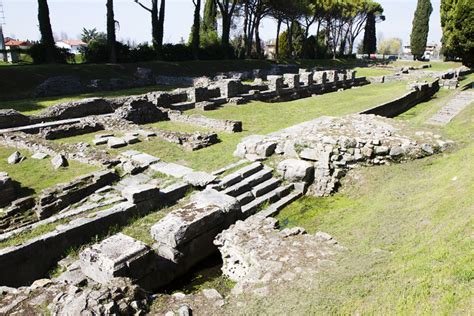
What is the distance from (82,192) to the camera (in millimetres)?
8164

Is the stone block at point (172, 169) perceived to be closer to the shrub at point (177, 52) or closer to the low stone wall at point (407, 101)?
the low stone wall at point (407, 101)

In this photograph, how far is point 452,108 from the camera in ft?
58.9

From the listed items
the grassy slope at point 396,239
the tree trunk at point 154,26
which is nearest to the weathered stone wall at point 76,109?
the grassy slope at point 396,239

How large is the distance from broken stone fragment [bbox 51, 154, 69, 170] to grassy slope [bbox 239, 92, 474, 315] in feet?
20.8

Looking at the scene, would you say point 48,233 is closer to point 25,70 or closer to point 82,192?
point 82,192

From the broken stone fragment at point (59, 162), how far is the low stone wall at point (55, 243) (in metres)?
3.72

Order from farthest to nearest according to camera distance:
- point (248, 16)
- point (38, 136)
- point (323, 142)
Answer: point (248, 16), point (38, 136), point (323, 142)

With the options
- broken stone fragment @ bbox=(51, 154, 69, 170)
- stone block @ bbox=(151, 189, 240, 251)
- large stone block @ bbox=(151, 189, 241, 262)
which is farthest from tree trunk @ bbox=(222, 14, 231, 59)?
large stone block @ bbox=(151, 189, 241, 262)

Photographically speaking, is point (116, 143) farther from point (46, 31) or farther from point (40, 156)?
point (46, 31)

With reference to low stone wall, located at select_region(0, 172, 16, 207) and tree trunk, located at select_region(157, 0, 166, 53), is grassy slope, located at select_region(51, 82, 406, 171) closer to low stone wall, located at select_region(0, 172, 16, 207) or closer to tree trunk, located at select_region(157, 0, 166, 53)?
low stone wall, located at select_region(0, 172, 16, 207)

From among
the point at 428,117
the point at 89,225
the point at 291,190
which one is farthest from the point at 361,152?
the point at 428,117

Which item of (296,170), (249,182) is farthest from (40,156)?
(296,170)

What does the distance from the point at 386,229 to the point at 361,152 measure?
3.65 m

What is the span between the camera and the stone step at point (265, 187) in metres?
8.89
